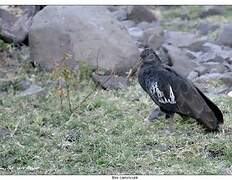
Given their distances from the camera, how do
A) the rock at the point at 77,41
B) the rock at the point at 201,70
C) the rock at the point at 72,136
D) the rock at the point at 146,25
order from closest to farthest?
1. the rock at the point at 72,136
2. the rock at the point at 77,41
3. the rock at the point at 201,70
4. the rock at the point at 146,25

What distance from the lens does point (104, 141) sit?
739 cm

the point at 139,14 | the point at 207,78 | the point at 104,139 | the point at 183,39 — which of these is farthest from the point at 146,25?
the point at 104,139

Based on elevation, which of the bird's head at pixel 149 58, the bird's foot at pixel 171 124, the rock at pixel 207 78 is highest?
the bird's head at pixel 149 58

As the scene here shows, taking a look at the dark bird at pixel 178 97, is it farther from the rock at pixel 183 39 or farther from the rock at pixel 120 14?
the rock at pixel 120 14

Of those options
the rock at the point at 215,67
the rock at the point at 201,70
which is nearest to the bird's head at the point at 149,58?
the rock at the point at 201,70

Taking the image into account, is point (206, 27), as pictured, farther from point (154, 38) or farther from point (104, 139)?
point (104, 139)

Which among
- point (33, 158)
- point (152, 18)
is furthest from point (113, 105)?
point (152, 18)

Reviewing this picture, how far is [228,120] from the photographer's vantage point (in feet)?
26.2

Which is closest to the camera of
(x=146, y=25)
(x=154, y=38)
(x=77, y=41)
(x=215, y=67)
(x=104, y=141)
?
(x=104, y=141)

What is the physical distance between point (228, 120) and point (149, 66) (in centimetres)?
104

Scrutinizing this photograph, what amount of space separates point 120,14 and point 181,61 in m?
4.36

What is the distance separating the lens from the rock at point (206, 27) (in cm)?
1352

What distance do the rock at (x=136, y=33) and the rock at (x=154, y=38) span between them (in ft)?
0.36

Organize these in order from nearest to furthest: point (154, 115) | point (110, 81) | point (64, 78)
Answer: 1. point (154, 115)
2. point (64, 78)
3. point (110, 81)
